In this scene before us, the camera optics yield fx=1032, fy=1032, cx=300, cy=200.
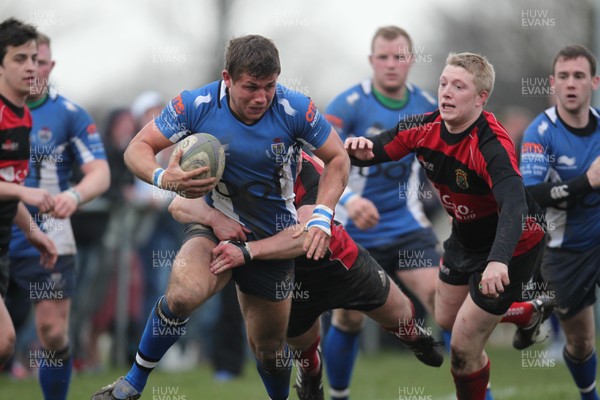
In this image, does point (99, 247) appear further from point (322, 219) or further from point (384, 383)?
point (322, 219)

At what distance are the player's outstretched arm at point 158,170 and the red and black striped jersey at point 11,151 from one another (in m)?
1.43

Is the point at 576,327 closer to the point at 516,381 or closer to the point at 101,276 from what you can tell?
the point at 516,381

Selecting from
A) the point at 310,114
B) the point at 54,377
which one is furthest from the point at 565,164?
the point at 54,377

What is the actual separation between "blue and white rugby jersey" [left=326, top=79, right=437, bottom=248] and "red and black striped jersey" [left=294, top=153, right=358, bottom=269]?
156cm

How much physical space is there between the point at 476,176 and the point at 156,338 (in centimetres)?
→ 230

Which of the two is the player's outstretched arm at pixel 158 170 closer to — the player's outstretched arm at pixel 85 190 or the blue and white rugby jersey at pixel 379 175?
the player's outstretched arm at pixel 85 190

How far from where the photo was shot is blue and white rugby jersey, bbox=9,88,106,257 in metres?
8.81

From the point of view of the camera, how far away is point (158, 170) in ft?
20.8

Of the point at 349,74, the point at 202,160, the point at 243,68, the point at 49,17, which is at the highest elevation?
the point at 243,68

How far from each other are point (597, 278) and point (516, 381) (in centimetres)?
291

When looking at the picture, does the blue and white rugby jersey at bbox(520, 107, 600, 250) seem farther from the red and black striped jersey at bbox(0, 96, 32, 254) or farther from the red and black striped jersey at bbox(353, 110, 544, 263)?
the red and black striped jersey at bbox(0, 96, 32, 254)

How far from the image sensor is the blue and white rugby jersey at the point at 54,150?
8.81 meters

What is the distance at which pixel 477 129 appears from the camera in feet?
22.0

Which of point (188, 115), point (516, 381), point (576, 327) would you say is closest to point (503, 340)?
point (516, 381)
